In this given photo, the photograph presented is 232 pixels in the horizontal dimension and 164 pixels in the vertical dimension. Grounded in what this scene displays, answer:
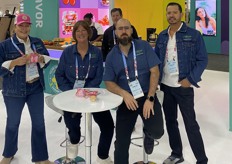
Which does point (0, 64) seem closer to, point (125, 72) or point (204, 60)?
point (125, 72)

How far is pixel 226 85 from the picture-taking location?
6.81 metres

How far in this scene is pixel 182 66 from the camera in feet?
9.17

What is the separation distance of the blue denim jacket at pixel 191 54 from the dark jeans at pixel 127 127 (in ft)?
1.35

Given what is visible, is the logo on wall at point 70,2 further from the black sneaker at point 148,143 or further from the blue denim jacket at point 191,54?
the black sneaker at point 148,143

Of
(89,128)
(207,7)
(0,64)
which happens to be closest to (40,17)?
(0,64)

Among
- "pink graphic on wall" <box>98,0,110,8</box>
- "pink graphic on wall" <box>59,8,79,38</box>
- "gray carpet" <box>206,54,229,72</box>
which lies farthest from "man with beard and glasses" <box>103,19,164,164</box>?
"gray carpet" <box>206,54,229,72</box>

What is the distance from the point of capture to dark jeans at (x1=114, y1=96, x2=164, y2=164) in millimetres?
2584

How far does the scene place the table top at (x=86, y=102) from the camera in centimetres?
225

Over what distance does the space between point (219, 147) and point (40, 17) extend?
428 centimetres

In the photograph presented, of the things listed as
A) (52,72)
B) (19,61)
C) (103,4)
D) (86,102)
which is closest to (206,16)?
(103,4)

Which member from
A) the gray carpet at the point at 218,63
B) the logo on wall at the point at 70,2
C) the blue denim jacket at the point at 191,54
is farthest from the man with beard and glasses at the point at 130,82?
the gray carpet at the point at 218,63

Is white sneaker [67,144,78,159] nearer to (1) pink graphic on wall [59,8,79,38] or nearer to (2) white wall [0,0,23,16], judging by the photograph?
(1) pink graphic on wall [59,8,79,38]

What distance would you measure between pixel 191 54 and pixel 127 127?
86 centimetres

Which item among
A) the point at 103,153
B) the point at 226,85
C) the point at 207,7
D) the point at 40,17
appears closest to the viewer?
the point at 103,153
